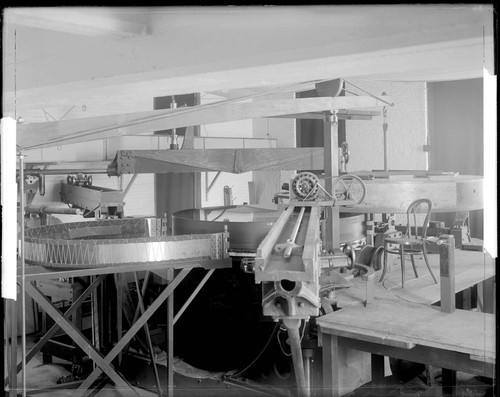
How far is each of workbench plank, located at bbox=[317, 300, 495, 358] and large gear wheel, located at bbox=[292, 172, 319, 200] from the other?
0.68 metres

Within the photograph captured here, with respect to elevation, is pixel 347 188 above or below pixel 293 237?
above

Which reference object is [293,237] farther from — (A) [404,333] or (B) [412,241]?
(B) [412,241]

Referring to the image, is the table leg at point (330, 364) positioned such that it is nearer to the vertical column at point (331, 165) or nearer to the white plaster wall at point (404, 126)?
the vertical column at point (331, 165)

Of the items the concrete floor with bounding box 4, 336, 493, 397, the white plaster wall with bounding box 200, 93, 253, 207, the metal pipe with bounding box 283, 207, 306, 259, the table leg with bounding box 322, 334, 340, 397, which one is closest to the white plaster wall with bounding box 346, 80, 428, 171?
the white plaster wall with bounding box 200, 93, 253, 207

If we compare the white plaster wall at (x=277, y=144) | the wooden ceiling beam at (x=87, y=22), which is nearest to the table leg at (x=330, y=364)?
the wooden ceiling beam at (x=87, y=22)

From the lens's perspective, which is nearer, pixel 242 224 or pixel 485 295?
pixel 242 224

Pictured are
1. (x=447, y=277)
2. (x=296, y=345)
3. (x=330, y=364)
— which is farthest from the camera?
(x=447, y=277)

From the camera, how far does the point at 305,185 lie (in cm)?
290

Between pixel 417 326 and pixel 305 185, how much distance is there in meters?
0.91

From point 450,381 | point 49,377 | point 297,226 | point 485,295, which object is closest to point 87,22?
point 297,226

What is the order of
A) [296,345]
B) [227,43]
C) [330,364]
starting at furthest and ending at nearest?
1. [330,364]
2. [296,345]
3. [227,43]

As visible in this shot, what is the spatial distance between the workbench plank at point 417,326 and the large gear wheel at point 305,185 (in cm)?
68

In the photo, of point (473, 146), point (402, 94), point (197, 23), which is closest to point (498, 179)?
point (197, 23)

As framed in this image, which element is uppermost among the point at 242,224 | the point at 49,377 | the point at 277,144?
the point at 277,144
